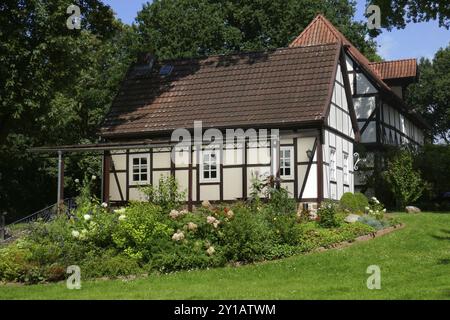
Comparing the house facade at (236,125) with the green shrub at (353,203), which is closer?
the green shrub at (353,203)

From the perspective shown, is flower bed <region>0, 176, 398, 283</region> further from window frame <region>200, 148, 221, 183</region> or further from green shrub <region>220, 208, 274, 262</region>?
window frame <region>200, 148, 221, 183</region>

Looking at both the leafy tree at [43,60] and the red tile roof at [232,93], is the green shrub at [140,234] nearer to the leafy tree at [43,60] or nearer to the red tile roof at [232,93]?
the leafy tree at [43,60]

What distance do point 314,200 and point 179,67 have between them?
9562mm

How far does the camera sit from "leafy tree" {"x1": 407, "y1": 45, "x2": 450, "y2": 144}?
205 ft

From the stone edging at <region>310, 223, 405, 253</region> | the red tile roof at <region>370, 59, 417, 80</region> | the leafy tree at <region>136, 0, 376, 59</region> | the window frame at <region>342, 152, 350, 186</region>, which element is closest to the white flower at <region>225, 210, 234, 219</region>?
the stone edging at <region>310, 223, 405, 253</region>

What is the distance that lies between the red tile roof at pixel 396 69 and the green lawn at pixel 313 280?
→ 23.8 m

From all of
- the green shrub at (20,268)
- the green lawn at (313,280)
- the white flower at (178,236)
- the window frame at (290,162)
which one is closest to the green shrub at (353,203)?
the window frame at (290,162)

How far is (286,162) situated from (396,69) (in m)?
18.5

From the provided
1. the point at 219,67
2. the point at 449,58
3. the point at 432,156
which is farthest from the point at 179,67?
the point at 449,58

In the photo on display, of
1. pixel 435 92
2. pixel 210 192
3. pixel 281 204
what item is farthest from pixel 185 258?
pixel 435 92

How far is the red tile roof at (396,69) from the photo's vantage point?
40906mm

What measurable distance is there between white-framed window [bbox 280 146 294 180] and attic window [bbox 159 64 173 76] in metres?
7.69

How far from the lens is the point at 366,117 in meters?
35.8
